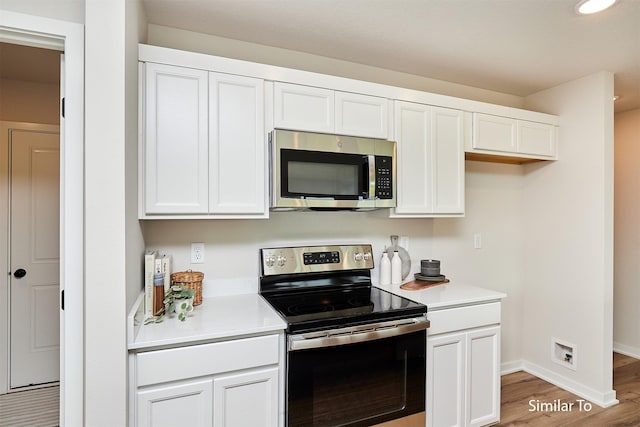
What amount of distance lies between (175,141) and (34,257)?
2082mm

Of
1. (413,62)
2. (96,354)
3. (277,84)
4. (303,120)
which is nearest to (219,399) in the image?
(96,354)

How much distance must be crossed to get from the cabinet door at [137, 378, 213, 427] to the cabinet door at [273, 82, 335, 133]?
1343mm

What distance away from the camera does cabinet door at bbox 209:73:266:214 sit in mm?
1828

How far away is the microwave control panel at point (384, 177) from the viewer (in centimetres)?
216

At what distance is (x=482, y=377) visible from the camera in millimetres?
2195

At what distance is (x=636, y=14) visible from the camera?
187 centimetres

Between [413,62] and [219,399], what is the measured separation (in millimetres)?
2393

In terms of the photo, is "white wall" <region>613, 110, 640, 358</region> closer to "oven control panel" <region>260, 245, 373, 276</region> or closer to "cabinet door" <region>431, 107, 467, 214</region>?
"cabinet door" <region>431, 107, 467, 214</region>

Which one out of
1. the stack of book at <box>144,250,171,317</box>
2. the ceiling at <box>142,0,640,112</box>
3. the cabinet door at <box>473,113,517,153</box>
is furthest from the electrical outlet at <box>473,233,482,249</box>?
the stack of book at <box>144,250,171,317</box>

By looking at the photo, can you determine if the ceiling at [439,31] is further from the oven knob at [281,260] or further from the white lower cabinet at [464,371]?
the white lower cabinet at [464,371]

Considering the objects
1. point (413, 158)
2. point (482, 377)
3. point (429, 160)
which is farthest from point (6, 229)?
point (482, 377)

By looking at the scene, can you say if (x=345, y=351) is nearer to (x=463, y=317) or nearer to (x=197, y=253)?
(x=463, y=317)

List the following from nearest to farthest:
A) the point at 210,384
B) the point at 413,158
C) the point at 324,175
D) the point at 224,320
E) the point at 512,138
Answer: the point at 210,384 < the point at 224,320 < the point at 324,175 < the point at 413,158 < the point at 512,138

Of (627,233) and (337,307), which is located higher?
(627,233)
